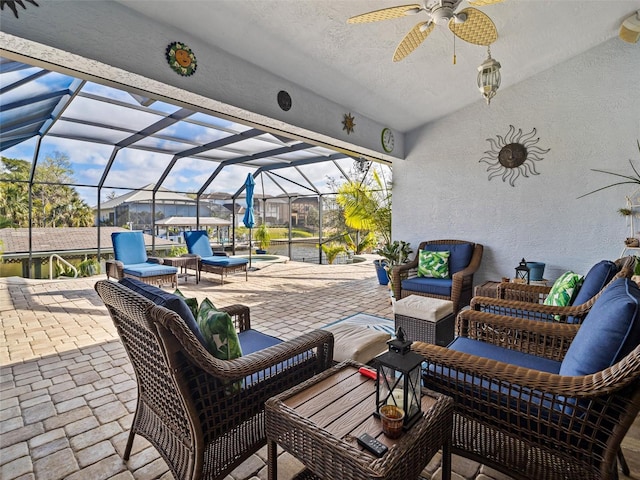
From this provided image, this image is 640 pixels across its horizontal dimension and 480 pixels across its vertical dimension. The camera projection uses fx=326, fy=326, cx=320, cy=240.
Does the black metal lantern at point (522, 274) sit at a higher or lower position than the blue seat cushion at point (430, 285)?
higher

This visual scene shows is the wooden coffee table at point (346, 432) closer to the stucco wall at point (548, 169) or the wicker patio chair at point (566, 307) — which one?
the wicker patio chair at point (566, 307)

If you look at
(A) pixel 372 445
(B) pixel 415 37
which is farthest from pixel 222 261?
(A) pixel 372 445

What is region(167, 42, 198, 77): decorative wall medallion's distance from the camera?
8.52 feet

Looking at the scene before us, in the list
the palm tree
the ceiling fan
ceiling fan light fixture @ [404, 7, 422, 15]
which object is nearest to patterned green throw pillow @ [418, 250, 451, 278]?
the palm tree

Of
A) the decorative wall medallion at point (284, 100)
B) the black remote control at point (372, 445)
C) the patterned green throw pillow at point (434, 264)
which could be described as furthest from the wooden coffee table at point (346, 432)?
the patterned green throw pillow at point (434, 264)

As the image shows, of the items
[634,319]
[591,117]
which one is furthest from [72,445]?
[591,117]

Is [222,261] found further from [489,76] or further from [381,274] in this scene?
[489,76]

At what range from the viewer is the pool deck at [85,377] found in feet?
5.58

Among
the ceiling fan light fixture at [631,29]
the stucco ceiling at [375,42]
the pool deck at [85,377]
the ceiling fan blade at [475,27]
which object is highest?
the ceiling fan light fixture at [631,29]

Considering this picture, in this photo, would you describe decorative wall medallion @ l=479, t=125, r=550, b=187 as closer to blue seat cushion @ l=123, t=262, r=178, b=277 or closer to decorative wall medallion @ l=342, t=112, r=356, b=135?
decorative wall medallion @ l=342, t=112, r=356, b=135

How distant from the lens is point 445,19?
221cm

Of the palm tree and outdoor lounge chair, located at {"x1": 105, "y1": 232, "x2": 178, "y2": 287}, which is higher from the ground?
the palm tree

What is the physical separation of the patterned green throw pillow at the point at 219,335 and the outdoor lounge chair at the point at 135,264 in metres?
4.35

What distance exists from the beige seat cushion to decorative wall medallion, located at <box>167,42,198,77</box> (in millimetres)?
2428
